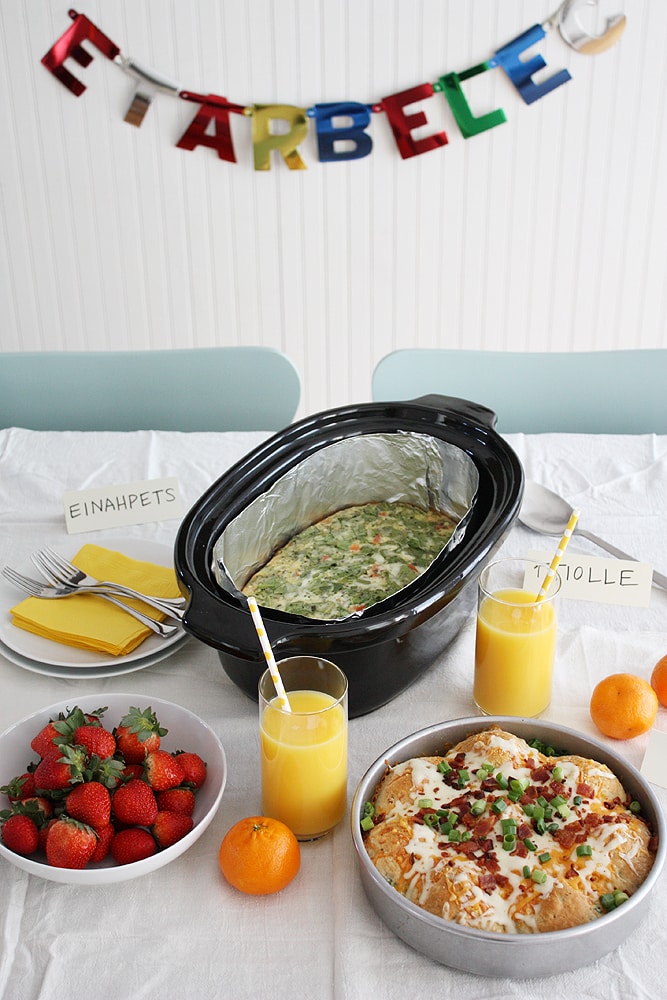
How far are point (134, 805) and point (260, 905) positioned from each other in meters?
0.14

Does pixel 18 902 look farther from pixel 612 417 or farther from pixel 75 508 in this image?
pixel 612 417

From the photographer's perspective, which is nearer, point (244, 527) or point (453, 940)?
point (453, 940)

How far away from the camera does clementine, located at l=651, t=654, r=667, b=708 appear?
96cm

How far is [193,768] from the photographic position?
0.80m

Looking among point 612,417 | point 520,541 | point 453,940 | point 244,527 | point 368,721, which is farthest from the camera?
point 612,417

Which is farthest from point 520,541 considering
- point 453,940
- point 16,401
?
point 16,401

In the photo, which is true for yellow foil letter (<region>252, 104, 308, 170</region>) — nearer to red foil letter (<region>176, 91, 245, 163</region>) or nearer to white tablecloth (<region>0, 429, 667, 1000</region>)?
red foil letter (<region>176, 91, 245, 163</region>)

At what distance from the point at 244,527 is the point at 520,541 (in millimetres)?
428

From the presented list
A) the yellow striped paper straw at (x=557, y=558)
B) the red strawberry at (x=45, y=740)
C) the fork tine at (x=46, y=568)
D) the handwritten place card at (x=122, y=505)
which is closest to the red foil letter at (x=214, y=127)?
the handwritten place card at (x=122, y=505)

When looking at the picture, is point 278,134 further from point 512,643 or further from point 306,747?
point 306,747

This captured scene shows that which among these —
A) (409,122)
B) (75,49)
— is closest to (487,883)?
(409,122)

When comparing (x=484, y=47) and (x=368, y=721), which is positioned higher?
(x=484, y=47)

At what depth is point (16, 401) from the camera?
1.94 metres

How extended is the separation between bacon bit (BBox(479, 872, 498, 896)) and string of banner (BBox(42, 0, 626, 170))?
2.15 meters
